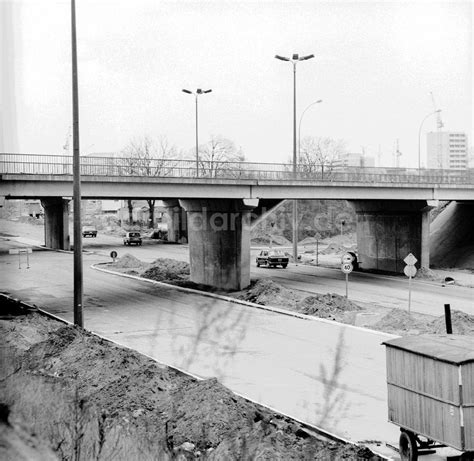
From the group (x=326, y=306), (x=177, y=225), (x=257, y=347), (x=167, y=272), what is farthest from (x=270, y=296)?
(x=177, y=225)

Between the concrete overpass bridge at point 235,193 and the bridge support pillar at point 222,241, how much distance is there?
0.18 ft

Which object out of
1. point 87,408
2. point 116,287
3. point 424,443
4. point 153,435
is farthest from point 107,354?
point 116,287

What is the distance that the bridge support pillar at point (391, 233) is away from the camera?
48406 millimetres

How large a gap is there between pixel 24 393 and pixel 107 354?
2.58 meters

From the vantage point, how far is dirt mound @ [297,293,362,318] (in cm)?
2824

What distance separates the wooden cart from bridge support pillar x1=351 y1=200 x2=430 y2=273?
37.6 m

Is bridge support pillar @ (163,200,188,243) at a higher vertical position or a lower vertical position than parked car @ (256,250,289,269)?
higher

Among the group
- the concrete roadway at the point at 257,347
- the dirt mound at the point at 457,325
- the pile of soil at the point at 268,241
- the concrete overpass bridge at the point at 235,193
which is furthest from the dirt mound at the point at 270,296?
the pile of soil at the point at 268,241

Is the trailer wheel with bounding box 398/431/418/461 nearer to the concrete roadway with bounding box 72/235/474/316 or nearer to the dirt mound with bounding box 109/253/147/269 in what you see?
the concrete roadway with bounding box 72/235/474/316

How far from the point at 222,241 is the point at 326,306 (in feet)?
35.1

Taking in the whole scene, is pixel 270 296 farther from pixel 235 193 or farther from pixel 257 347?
pixel 257 347

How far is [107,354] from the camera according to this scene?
17484 mm

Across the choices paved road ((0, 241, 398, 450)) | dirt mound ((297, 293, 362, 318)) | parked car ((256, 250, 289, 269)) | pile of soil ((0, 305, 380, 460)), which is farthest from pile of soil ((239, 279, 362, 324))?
parked car ((256, 250, 289, 269))

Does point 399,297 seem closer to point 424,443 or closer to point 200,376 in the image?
point 200,376
